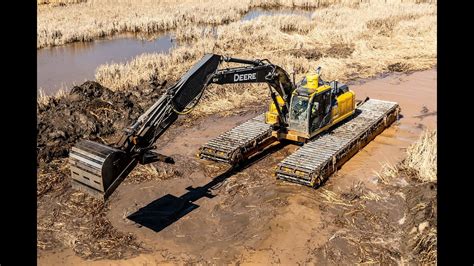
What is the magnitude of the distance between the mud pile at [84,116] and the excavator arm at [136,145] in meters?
5.88

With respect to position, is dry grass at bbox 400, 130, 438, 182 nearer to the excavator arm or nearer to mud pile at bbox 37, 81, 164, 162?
the excavator arm

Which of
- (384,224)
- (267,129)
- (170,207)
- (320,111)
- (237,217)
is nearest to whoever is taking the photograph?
(384,224)

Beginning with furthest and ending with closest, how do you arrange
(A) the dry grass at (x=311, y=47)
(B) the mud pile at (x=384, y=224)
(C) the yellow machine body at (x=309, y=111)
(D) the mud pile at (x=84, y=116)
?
(A) the dry grass at (x=311, y=47) < (D) the mud pile at (x=84, y=116) < (C) the yellow machine body at (x=309, y=111) < (B) the mud pile at (x=384, y=224)

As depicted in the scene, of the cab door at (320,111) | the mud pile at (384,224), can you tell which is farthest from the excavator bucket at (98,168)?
the cab door at (320,111)

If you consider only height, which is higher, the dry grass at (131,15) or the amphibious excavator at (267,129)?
the dry grass at (131,15)

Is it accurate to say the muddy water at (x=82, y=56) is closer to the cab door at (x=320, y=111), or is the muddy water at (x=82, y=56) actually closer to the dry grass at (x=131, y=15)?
the dry grass at (x=131, y=15)

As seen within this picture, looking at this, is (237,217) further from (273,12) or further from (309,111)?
(273,12)

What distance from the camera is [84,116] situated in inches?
658

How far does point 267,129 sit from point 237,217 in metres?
4.46

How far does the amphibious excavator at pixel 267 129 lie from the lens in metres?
9.36

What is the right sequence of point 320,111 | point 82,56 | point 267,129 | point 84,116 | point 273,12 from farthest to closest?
point 273,12
point 82,56
point 84,116
point 267,129
point 320,111

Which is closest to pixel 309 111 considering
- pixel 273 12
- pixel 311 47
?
pixel 311 47
